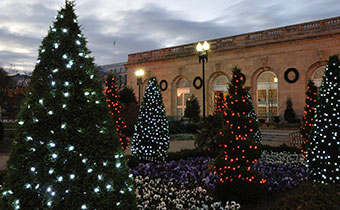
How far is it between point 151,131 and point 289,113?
59.9 ft

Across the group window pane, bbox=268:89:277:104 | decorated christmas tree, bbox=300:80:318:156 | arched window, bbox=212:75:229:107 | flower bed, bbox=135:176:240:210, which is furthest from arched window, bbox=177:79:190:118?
flower bed, bbox=135:176:240:210

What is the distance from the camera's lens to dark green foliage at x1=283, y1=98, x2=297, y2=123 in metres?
24.1

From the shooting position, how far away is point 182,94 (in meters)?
33.1

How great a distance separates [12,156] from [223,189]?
16.4 ft

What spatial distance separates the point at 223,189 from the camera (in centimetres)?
664

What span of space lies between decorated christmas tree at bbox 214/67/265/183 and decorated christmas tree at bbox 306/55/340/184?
61.8 inches

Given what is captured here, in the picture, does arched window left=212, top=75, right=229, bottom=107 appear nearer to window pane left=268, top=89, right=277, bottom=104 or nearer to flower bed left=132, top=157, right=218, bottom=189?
window pane left=268, top=89, right=277, bottom=104

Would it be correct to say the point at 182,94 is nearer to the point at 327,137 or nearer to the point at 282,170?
the point at 282,170

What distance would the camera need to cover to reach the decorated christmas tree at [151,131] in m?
10.4

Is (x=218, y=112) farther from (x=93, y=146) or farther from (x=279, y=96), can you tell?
(x=279, y=96)

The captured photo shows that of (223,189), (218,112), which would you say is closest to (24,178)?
(223,189)

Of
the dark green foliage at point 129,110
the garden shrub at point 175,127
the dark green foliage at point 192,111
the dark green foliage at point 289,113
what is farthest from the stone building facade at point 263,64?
the dark green foliage at point 129,110

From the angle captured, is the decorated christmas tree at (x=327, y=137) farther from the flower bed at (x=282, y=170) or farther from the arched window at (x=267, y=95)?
the arched window at (x=267, y=95)

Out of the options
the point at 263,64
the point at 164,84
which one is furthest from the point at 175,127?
the point at 263,64
